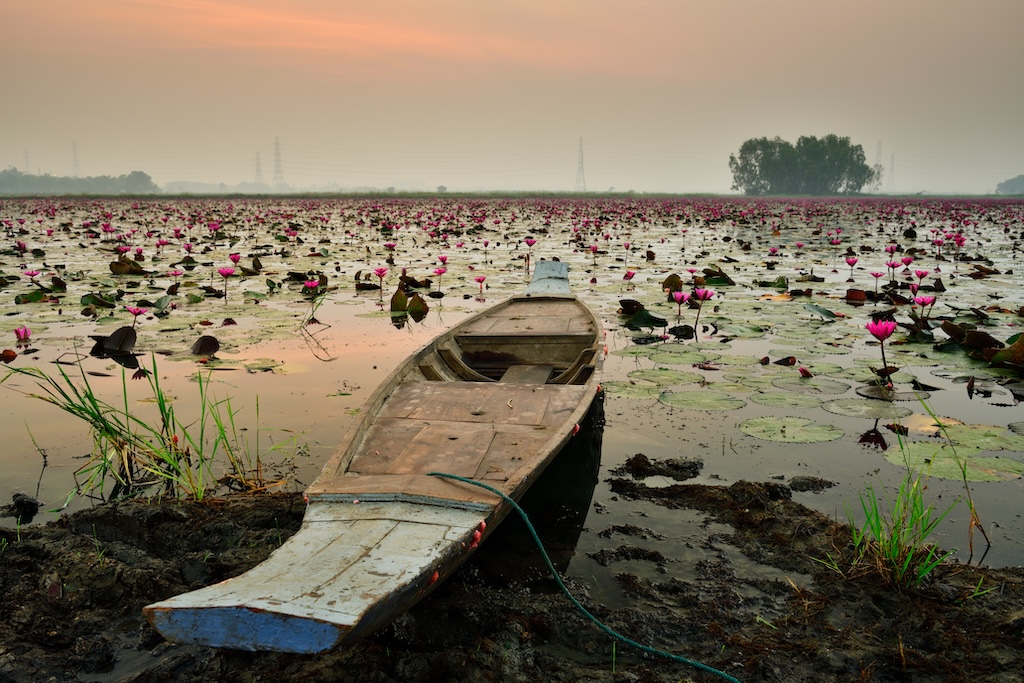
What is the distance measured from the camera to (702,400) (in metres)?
4.05

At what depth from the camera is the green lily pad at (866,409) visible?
3.78 metres

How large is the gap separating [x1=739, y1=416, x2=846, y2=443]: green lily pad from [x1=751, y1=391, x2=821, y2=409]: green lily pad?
9.7 inches

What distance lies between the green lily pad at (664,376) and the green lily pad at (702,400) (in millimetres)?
237

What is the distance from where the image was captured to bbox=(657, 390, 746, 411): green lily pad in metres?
3.96

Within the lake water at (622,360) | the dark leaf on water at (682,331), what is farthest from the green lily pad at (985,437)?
the dark leaf on water at (682,331)

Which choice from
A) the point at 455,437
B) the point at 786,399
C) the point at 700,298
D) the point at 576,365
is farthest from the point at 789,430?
the point at 700,298

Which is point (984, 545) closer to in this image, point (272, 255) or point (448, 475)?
point (448, 475)

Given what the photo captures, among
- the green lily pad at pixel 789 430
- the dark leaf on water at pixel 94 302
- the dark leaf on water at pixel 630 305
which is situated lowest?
the green lily pad at pixel 789 430

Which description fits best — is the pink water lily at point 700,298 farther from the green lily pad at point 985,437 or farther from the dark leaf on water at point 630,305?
the green lily pad at point 985,437

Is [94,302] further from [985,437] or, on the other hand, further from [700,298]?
[985,437]

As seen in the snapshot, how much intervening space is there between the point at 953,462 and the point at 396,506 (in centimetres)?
255

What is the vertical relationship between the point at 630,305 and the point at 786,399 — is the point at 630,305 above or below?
above

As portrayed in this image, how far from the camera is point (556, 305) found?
638cm

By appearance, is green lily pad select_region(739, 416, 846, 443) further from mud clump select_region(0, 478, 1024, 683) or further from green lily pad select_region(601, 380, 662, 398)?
mud clump select_region(0, 478, 1024, 683)
